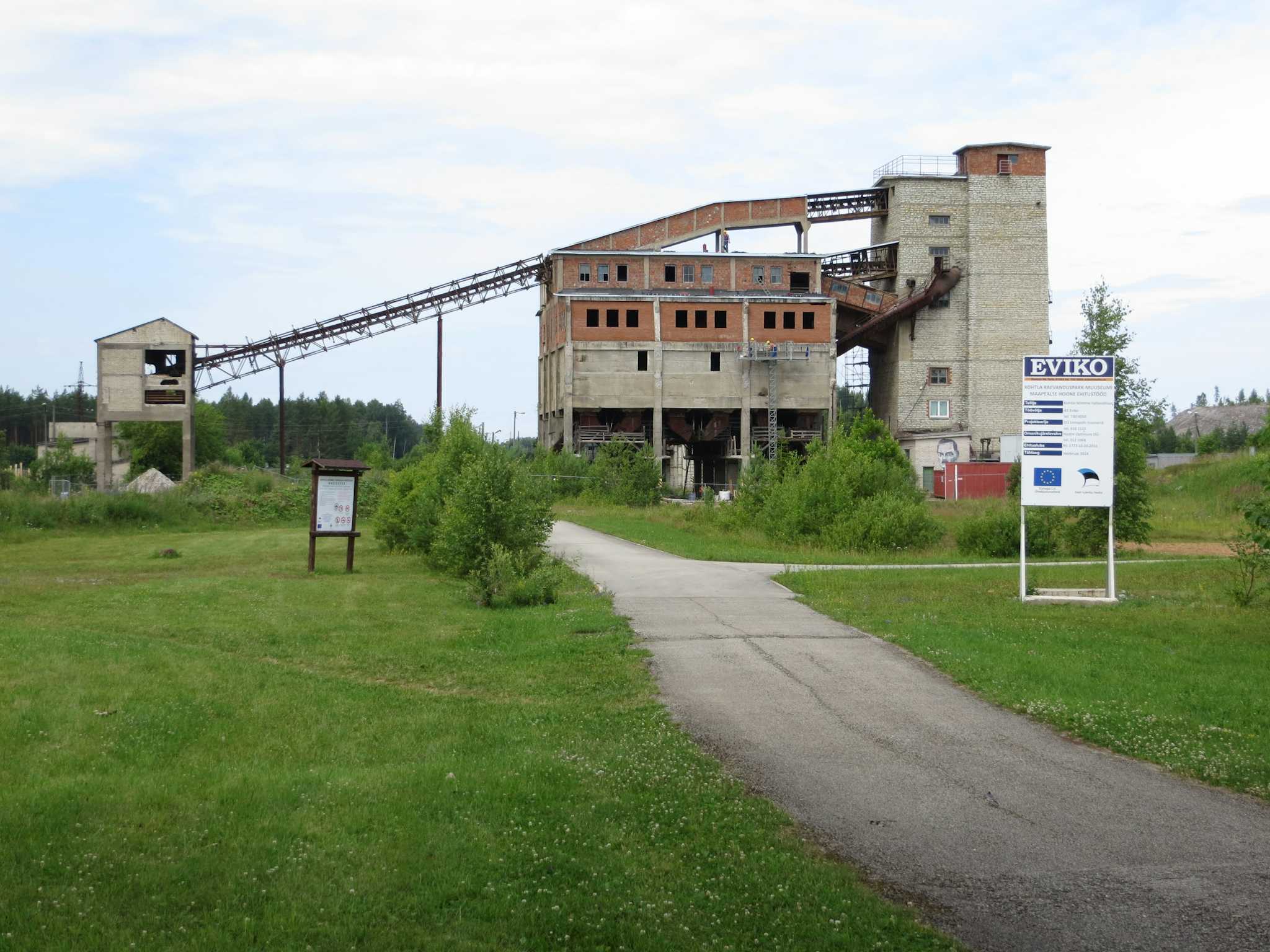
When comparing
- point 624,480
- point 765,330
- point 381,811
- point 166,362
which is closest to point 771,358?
point 765,330

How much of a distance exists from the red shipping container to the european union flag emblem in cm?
4079

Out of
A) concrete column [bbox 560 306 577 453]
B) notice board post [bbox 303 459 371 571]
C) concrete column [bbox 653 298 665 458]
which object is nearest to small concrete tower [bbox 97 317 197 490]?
concrete column [bbox 560 306 577 453]

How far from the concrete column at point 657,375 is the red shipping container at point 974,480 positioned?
607 inches

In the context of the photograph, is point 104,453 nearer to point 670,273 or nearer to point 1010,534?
point 670,273

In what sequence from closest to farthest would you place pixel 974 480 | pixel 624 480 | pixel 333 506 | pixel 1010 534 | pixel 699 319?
pixel 333 506 < pixel 1010 534 < pixel 624 480 < pixel 974 480 < pixel 699 319

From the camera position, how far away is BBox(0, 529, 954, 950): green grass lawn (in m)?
5.75

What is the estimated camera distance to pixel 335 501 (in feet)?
83.5

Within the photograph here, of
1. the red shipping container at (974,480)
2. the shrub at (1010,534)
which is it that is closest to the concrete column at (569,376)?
the red shipping container at (974,480)

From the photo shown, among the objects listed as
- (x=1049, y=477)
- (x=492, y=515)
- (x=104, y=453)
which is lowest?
(x=492, y=515)

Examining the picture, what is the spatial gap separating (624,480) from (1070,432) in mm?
34175

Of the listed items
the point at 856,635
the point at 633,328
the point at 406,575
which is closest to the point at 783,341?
the point at 633,328

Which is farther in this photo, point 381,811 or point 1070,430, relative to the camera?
point 1070,430

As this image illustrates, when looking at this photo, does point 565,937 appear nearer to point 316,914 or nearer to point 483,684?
point 316,914

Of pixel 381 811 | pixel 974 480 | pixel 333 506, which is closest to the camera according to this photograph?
pixel 381 811
